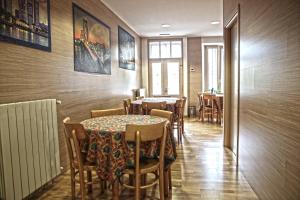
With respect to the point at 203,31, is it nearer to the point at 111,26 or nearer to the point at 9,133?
the point at 111,26

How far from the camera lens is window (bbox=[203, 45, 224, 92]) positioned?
8.84 metres

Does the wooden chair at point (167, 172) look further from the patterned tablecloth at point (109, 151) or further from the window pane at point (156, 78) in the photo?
the window pane at point (156, 78)

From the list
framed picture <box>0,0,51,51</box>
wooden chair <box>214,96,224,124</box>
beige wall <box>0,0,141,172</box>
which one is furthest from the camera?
wooden chair <box>214,96,224,124</box>

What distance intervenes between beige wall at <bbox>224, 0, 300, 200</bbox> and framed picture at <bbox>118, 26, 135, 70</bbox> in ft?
11.2

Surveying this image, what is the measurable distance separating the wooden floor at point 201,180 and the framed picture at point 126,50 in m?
2.76

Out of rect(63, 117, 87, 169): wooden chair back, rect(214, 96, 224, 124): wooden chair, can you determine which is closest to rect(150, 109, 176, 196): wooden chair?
rect(63, 117, 87, 169): wooden chair back

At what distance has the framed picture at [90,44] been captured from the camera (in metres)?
3.79

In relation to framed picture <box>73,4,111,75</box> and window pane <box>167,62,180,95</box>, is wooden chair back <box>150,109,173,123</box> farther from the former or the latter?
window pane <box>167,62,180,95</box>

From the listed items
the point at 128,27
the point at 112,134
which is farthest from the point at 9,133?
the point at 128,27

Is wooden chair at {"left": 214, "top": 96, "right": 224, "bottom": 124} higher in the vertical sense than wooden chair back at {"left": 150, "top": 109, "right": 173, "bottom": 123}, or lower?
lower

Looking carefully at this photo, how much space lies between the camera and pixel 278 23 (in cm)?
198

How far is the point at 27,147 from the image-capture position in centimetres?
243

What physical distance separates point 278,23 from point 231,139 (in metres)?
2.84

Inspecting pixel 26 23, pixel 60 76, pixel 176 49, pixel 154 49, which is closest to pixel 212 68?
pixel 176 49
